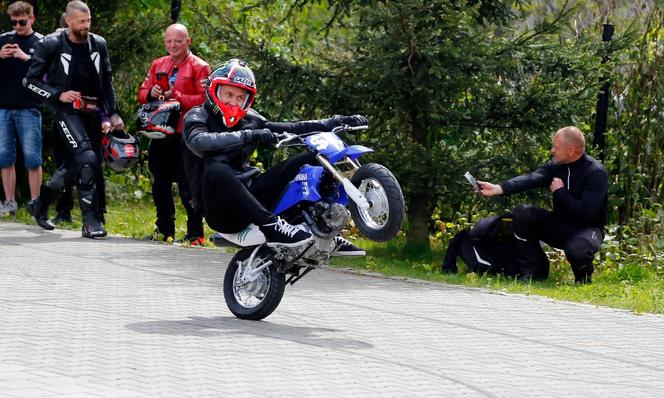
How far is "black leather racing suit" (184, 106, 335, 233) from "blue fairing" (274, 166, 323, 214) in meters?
0.10

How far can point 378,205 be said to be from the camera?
839 cm

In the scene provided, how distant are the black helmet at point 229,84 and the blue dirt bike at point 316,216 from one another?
555 millimetres

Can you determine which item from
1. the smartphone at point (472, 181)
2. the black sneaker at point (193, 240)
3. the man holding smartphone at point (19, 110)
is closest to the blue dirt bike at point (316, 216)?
the smartphone at point (472, 181)

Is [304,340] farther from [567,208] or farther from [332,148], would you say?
[567,208]

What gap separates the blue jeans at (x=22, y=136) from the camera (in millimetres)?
14289

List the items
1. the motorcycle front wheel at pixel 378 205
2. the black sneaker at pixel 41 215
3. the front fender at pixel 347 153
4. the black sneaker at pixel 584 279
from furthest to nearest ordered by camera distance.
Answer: the black sneaker at pixel 41 215 < the black sneaker at pixel 584 279 < the front fender at pixel 347 153 < the motorcycle front wheel at pixel 378 205

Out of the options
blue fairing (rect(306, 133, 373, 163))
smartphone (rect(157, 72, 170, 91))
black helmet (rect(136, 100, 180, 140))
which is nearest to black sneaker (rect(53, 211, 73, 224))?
black helmet (rect(136, 100, 180, 140))

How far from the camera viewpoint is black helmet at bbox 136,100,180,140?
1270 cm

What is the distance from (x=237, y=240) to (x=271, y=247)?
0.91 ft

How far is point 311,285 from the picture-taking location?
10734 millimetres

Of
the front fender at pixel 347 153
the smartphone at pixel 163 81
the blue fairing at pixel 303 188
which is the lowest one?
the blue fairing at pixel 303 188

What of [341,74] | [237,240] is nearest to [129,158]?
[341,74]

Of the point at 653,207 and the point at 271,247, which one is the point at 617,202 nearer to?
the point at 653,207

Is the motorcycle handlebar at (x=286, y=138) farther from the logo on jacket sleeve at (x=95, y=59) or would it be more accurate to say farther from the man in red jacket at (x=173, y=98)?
the logo on jacket sleeve at (x=95, y=59)
